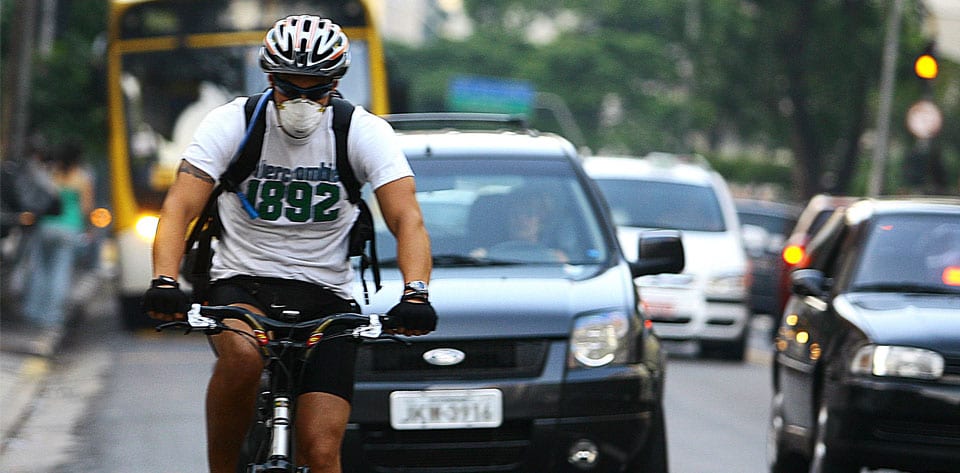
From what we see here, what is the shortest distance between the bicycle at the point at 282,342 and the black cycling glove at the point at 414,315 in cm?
7

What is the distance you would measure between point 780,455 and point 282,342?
4.40 m

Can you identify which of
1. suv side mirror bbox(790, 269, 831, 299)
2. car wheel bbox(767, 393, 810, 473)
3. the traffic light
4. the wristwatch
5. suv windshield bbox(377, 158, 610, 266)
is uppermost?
the wristwatch

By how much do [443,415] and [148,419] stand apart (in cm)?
459

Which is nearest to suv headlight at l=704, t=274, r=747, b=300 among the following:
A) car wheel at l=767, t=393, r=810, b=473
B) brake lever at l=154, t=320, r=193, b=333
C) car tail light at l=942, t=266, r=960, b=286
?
car wheel at l=767, t=393, r=810, b=473

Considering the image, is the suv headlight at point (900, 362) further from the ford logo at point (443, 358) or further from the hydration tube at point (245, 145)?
the hydration tube at point (245, 145)

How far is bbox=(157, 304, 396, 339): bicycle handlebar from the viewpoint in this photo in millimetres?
4832

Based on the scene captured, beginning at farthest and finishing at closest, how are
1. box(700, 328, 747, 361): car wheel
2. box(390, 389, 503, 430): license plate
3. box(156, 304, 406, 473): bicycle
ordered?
box(700, 328, 747, 361): car wheel → box(390, 389, 503, 430): license plate → box(156, 304, 406, 473): bicycle

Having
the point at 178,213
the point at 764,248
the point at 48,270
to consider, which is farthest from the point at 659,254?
the point at 764,248

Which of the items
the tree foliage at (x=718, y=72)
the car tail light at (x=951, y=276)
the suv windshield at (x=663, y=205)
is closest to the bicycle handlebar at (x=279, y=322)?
the car tail light at (x=951, y=276)

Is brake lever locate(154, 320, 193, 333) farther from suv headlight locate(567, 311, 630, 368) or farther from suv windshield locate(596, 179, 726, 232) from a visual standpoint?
suv windshield locate(596, 179, 726, 232)

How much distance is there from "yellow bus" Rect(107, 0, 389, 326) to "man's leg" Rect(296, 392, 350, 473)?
1274 centimetres

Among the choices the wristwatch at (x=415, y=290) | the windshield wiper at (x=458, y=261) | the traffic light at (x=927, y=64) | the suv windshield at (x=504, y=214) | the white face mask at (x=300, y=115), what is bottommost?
the traffic light at (x=927, y=64)

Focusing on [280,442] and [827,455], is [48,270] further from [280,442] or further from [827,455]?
[280,442]

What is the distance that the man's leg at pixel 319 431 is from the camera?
4941mm
